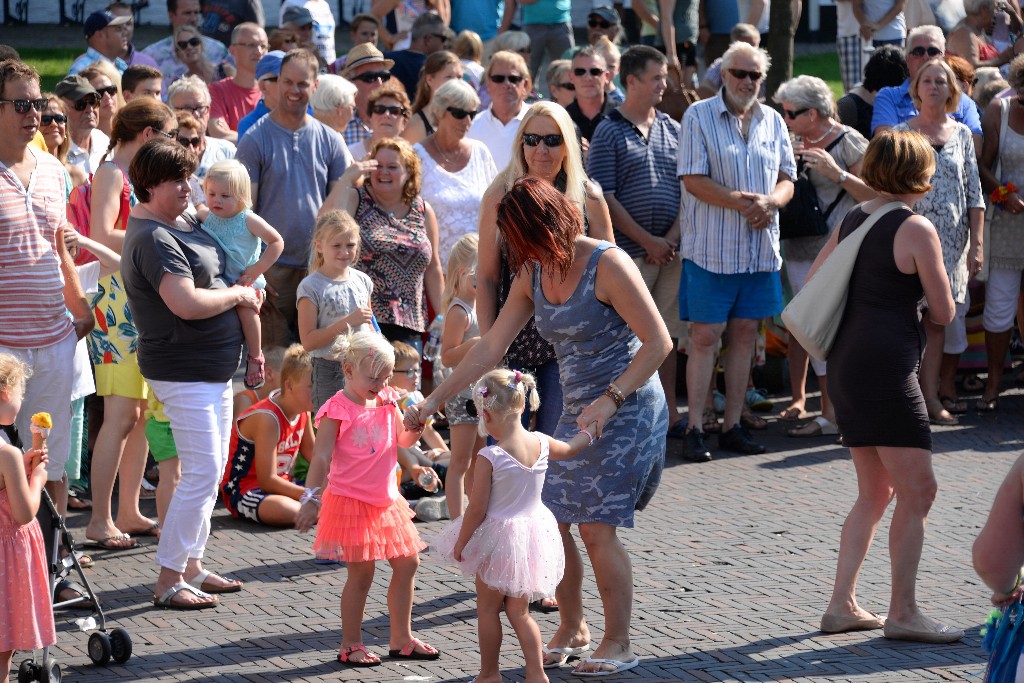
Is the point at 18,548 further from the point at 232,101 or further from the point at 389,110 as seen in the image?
the point at 232,101

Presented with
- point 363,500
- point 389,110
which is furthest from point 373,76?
point 363,500

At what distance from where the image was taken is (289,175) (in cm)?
912

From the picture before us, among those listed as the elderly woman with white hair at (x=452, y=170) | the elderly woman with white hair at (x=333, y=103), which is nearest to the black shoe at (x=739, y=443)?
the elderly woman with white hair at (x=452, y=170)

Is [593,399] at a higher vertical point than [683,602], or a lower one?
higher

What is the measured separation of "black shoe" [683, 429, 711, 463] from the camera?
9188 millimetres

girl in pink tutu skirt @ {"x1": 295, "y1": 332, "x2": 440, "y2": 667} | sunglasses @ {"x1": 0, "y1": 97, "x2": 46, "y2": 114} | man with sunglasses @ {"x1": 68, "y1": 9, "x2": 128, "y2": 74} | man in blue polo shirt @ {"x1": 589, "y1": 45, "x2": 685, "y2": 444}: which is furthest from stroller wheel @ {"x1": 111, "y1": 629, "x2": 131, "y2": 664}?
man with sunglasses @ {"x1": 68, "y1": 9, "x2": 128, "y2": 74}

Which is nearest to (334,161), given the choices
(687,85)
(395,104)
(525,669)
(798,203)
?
(395,104)

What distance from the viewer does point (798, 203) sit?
9.89 metres

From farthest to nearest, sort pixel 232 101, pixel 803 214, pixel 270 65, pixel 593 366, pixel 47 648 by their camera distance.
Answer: pixel 232 101 < pixel 270 65 < pixel 803 214 < pixel 593 366 < pixel 47 648

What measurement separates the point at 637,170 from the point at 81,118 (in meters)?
3.47

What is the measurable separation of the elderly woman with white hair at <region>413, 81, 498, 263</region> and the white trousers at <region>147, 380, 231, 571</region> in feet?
9.84

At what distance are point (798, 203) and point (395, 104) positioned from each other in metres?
2.82

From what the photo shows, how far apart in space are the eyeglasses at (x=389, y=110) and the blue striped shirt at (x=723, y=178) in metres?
1.85

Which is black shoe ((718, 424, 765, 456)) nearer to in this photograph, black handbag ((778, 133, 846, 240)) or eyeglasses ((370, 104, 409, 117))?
black handbag ((778, 133, 846, 240))
